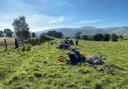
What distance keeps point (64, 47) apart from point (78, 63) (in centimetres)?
1450

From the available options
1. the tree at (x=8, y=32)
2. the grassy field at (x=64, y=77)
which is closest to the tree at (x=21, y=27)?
the tree at (x=8, y=32)

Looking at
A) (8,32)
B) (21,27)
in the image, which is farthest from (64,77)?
(8,32)

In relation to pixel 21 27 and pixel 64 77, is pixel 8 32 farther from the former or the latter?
pixel 64 77

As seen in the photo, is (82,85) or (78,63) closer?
(82,85)

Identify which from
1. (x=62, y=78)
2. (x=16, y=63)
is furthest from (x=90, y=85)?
(x=16, y=63)

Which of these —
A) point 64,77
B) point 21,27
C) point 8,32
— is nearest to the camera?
point 64,77

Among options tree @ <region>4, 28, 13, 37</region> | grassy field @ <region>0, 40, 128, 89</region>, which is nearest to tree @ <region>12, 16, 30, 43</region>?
tree @ <region>4, 28, 13, 37</region>

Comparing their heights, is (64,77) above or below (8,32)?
below

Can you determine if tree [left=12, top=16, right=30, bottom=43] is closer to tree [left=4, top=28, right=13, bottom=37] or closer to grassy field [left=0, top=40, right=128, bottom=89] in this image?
tree [left=4, top=28, right=13, bottom=37]

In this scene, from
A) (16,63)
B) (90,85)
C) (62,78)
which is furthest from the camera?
(16,63)

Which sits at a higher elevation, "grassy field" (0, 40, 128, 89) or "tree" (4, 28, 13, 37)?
"tree" (4, 28, 13, 37)

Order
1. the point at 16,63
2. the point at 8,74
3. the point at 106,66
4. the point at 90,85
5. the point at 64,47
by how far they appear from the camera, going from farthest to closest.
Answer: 1. the point at 64,47
2. the point at 16,63
3. the point at 106,66
4. the point at 8,74
5. the point at 90,85

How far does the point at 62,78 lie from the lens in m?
22.8

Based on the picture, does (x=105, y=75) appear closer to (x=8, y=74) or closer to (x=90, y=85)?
(x=90, y=85)
